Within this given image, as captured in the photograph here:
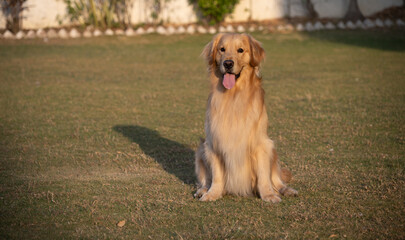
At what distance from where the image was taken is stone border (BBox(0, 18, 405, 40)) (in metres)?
21.3

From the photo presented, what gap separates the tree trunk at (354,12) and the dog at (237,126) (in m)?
19.6

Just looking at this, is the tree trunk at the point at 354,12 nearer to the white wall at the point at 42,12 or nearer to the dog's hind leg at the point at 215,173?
the white wall at the point at 42,12

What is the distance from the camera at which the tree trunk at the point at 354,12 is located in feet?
76.3

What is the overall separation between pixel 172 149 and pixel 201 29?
596 inches

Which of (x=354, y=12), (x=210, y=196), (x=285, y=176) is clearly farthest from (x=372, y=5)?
(x=210, y=196)

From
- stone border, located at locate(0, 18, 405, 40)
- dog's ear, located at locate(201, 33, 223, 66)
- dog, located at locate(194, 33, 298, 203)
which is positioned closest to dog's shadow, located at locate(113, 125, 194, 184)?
dog, located at locate(194, 33, 298, 203)

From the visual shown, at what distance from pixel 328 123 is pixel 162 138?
9.63ft

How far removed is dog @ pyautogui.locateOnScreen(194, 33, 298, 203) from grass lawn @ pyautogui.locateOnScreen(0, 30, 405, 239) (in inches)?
7.3

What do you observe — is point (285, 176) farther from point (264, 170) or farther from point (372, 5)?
point (372, 5)

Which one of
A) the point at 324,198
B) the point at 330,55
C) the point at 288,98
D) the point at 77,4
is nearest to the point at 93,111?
the point at 288,98

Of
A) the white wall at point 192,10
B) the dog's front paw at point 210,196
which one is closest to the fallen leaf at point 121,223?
the dog's front paw at point 210,196

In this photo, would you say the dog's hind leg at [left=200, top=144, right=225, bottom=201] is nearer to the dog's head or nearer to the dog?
the dog

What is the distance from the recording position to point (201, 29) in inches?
863

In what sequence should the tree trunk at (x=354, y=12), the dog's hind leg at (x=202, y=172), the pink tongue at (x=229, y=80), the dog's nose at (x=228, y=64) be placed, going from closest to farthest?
the dog's nose at (x=228, y=64), the pink tongue at (x=229, y=80), the dog's hind leg at (x=202, y=172), the tree trunk at (x=354, y=12)
